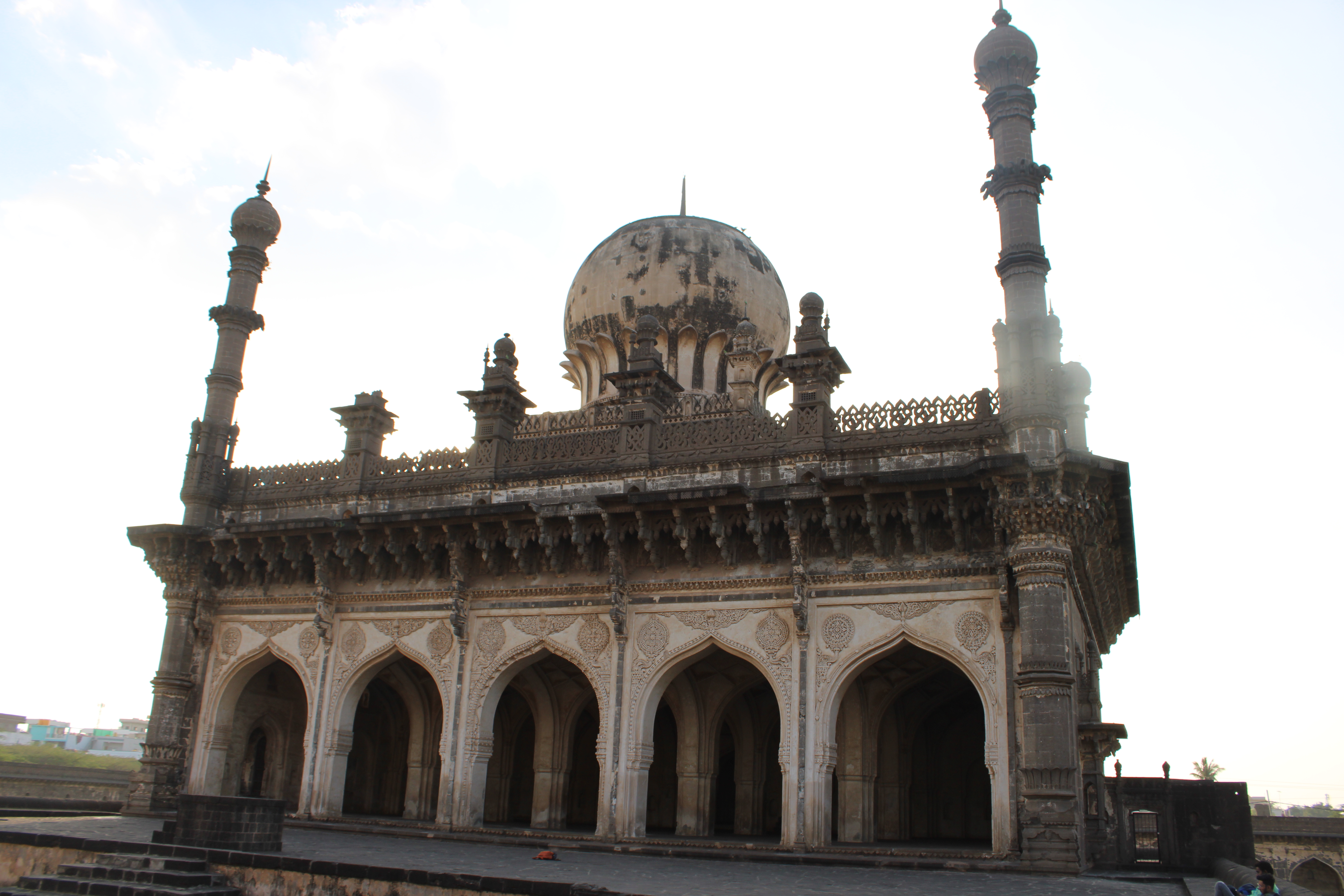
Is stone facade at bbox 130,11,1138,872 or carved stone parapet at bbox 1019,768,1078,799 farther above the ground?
stone facade at bbox 130,11,1138,872

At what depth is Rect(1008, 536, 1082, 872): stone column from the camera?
35.2ft

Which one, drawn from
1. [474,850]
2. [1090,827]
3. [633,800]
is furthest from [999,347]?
[474,850]

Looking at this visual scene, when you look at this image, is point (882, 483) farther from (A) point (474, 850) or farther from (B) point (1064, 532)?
(A) point (474, 850)

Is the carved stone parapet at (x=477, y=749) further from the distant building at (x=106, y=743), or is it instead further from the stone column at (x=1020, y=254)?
the distant building at (x=106, y=743)

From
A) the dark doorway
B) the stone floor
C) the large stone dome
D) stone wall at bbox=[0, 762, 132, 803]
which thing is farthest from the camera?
stone wall at bbox=[0, 762, 132, 803]

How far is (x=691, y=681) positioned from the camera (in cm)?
1516

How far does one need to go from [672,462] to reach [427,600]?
4138mm

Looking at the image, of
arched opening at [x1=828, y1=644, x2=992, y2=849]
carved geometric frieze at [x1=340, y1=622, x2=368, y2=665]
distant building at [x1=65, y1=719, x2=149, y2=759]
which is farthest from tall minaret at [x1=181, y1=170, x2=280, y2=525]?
distant building at [x1=65, y1=719, x2=149, y2=759]

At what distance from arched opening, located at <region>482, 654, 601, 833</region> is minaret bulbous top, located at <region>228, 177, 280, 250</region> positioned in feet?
29.5

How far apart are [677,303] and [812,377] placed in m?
5.44

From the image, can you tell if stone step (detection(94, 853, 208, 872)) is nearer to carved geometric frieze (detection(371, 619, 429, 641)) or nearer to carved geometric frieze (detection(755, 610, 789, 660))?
carved geometric frieze (detection(371, 619, 429, 641))

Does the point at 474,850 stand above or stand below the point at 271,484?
below

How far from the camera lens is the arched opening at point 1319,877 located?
25609 mm

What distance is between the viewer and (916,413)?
13258 millimetres
